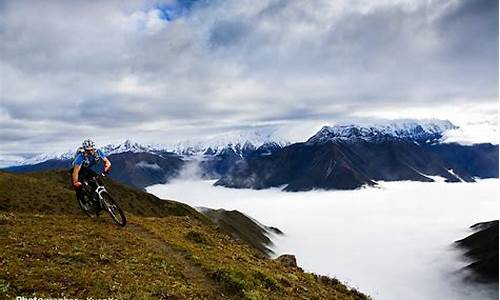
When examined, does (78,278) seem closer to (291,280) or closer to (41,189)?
(291,280)

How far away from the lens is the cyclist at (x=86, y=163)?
2514 centimetres

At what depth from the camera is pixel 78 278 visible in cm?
1684

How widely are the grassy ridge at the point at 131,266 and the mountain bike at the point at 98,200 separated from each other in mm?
697

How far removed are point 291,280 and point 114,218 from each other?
11.7m

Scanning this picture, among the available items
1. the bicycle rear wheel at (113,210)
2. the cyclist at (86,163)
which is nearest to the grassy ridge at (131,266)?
the bicycle rear wheel at (113,210)

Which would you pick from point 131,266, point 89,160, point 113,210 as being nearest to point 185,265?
point 131,266

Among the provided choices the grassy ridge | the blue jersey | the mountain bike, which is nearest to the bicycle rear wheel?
the mountain bike

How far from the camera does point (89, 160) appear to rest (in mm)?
25844

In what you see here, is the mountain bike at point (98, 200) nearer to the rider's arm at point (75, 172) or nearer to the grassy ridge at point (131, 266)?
the grassy ridge at point (131, 266)

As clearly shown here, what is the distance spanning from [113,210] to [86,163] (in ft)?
11.4

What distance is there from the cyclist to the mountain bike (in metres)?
0.39

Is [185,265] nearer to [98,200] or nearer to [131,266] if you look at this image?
[131,266]

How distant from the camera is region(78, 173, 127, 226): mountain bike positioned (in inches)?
1032

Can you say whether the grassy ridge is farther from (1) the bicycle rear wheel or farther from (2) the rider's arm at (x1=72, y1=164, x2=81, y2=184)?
(2) the rider's arm at (x1=72, y1=164, x2=81, y2=184)
